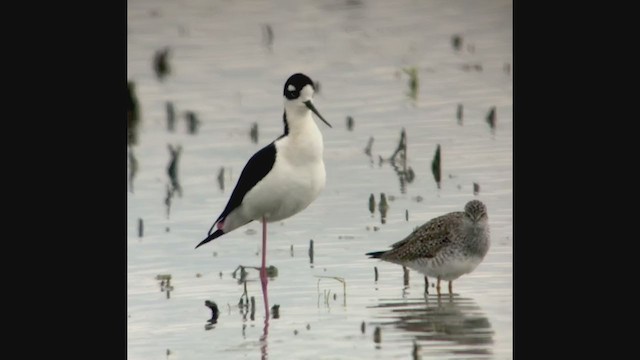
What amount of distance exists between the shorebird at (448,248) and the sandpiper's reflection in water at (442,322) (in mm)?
181

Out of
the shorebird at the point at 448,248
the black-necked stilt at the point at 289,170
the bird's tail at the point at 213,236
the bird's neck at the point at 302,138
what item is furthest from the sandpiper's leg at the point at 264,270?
the shorebird at the point at 448,248

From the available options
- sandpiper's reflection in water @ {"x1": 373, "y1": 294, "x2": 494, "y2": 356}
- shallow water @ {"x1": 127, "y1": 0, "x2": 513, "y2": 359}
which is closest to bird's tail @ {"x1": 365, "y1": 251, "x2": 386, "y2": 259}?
shallow water @ {"x1": 127, "y1": 0, "x2": 513, "y2": 359}

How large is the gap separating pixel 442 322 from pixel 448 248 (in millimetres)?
730

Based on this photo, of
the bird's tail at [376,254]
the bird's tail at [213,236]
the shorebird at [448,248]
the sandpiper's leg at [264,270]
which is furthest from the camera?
the bird's tail at [213,236]

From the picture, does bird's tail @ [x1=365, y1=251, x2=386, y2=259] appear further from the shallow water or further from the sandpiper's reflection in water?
the sandpiper's reflection in water

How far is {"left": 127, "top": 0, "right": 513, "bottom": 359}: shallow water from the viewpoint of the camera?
8.50 meters

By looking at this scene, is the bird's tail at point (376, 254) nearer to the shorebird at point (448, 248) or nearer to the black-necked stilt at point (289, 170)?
the shorebird at point (448, 248)

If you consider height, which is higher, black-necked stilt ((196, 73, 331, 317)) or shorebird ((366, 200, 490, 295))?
black-necked stilt ((196, 73, 331, 317))

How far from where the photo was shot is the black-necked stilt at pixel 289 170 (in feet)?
31.2

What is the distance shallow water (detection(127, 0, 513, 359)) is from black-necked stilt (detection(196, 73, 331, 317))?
409 millimetres

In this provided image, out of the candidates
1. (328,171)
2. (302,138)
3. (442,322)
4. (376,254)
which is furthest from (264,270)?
(328,171)

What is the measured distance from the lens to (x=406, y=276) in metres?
9.50
